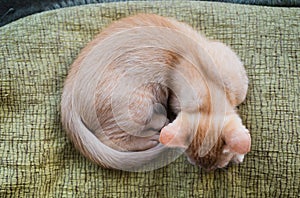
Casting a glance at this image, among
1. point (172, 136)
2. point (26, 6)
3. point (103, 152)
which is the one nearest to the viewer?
point (172, 136)

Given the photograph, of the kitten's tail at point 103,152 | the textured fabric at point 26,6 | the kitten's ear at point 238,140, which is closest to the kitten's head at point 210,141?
the kitten's ear at point 238,140

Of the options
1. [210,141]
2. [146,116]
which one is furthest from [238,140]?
[146,116]

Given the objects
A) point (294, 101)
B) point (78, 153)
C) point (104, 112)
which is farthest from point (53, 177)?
point (294, 101)

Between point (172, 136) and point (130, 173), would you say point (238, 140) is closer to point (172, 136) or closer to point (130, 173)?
point (172, 136)

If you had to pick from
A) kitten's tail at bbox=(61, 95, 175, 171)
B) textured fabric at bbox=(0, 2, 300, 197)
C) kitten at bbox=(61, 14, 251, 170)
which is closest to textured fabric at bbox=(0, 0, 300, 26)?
textured fabric at bbox=(0, 2, 300, 197)

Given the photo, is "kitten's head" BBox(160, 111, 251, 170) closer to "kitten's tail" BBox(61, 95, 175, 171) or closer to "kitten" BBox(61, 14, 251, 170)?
"kitten" BBox(61, 14, 251, 170)

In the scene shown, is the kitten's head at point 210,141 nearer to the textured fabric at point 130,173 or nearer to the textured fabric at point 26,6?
the textured fabric at point 130,173
